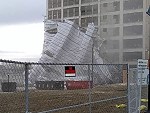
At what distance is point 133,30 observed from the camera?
77438 mm

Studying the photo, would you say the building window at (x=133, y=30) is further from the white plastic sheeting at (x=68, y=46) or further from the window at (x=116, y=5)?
the white plastic sheeting at (x=68, y=46)

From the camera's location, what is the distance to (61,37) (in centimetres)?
5166

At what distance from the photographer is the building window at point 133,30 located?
76.6 m

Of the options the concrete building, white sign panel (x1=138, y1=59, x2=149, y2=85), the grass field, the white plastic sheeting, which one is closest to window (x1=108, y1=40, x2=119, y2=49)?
the concrete building

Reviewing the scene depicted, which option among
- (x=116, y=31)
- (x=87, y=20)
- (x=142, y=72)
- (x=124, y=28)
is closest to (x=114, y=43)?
(x=116, y=31)

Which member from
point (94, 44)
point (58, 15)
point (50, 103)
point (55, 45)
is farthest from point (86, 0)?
point (50, 103)

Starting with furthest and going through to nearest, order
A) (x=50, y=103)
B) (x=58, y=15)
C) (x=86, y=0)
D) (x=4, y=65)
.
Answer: (x=58, y=15)
(x=86, y=0)
(x=50, y=103)
(x=4, y=65)

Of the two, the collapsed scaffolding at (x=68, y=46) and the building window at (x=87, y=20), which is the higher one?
the building window at (x=87, y=20)

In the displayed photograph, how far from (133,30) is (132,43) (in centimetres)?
283

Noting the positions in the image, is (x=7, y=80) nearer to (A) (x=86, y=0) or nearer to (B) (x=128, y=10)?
(B) (x=128, y=10)

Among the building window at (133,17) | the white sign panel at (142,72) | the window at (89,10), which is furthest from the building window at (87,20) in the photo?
the white sign panel at (142,72)

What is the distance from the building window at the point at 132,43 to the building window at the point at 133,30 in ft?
4.97

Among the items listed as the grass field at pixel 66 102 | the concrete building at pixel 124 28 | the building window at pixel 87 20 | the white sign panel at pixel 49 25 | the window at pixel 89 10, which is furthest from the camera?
the window at pixel 89 10

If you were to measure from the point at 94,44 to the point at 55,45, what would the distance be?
7.55 metres
